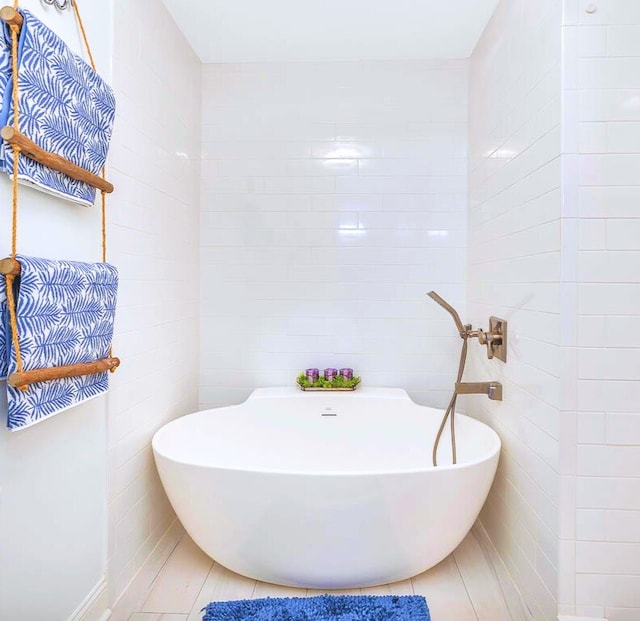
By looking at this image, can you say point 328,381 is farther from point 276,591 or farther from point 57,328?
point 57,328

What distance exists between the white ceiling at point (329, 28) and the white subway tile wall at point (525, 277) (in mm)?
219

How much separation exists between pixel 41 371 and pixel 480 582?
6.13 ft

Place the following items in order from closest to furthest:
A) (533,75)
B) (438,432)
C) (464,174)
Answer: (533,75) → (438,432) → (464,174)

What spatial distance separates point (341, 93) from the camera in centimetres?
273

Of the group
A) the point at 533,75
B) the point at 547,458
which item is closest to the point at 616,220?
the point at 533,75

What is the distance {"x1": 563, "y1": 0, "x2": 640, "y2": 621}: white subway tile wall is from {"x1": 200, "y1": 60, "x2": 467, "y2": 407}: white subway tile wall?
1268mm

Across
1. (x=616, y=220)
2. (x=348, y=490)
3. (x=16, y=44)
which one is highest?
(x=16, y=44)

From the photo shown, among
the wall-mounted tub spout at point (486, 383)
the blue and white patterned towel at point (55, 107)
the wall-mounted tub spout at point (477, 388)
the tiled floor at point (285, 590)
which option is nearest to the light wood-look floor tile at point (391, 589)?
the tiled floor at point (285, 590)

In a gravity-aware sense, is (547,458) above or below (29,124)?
below

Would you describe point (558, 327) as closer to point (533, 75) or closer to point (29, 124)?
point (533, 75)

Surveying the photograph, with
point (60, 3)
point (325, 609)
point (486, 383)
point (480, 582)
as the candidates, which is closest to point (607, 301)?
point (486, 383)

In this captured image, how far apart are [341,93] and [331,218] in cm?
76

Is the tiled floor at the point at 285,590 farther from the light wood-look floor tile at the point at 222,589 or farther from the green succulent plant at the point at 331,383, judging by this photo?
the green succulent plant at the point at 331,383

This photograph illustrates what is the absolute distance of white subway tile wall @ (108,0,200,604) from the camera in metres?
1.75
